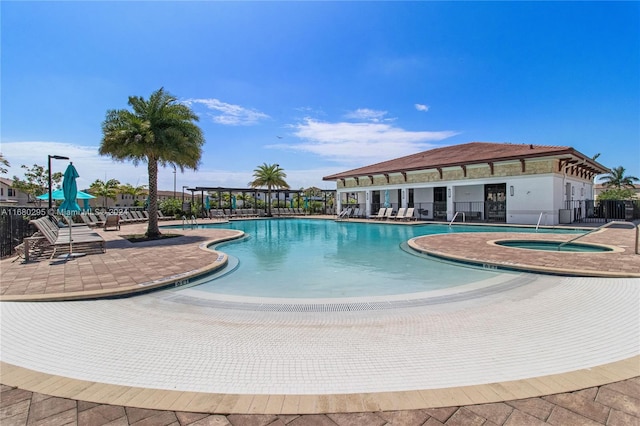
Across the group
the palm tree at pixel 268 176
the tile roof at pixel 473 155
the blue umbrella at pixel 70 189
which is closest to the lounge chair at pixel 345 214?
the tile roof at pixel 473 155

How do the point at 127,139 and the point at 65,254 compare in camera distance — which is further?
the point at 127,139

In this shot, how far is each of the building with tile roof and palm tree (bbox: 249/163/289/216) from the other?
5794 mm

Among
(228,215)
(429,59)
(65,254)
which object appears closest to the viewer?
(65,254)

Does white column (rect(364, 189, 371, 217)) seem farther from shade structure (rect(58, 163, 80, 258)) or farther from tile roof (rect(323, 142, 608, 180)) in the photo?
shade structure (rect(58, 163, 80, 258))

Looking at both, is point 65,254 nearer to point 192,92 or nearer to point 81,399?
point 81,399

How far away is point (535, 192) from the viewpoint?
18906 millimetres

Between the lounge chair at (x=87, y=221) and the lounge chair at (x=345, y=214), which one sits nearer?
the lounge chair at (x=87, y=221)

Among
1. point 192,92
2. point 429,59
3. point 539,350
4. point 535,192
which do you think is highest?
point 429,59

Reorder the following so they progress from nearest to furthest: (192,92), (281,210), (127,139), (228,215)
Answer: (127,139)
(192,92)
(228,215)
(281,210)

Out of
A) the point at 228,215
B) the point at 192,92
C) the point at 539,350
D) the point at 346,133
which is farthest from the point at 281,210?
the point at 539,350

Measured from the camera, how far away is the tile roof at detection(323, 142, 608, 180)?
59.9ft

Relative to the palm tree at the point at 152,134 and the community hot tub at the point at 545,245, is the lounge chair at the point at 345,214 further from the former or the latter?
A: the community hot tub at the point at 545,245

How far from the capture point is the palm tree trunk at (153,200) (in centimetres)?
1407

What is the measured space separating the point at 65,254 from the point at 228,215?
21659 mm
